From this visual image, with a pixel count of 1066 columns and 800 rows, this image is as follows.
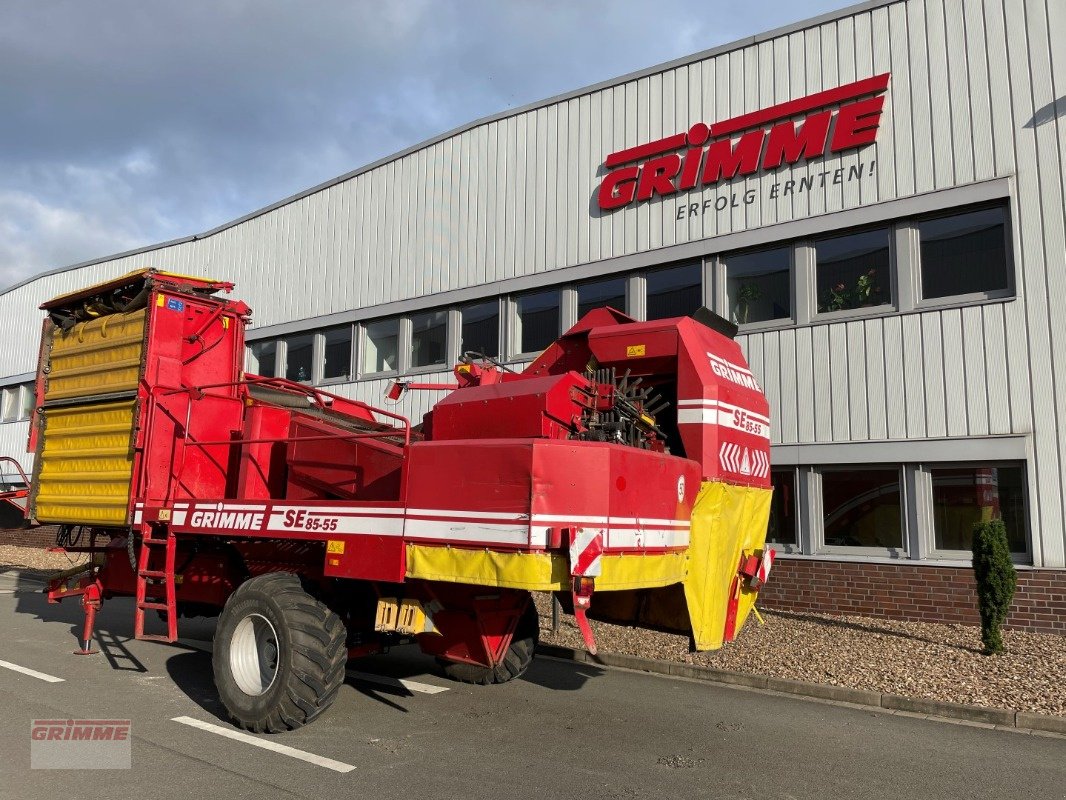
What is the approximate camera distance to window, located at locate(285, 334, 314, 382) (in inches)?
683

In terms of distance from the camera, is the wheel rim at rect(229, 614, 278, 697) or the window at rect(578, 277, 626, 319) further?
the window at rect(578, 277, 626, 319)

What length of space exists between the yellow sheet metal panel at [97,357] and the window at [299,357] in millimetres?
9243

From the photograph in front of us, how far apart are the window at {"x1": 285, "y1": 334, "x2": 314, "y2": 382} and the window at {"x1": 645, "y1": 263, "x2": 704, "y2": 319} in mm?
8087

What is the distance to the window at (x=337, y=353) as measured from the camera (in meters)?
16.5

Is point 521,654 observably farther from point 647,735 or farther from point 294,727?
point 294,727

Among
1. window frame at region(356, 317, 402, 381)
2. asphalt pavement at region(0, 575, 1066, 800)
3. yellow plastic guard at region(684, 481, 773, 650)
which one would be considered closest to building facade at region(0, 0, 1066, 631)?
window frame at region(356, 317, 402, 381)

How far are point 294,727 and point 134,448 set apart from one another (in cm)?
283

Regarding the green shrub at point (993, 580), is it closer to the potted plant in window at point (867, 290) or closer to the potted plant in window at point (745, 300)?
the potted plant in window at point (867, 290)

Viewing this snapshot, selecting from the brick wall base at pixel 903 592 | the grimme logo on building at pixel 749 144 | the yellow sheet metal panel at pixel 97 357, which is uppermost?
the grimme logo on building at pixel 749 144

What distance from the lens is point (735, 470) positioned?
6.02 metres

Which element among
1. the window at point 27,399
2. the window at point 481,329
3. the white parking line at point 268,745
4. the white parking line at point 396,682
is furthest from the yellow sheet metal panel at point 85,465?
the window at point 27,399

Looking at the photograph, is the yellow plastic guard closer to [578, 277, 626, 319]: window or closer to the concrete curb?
the concrete curb

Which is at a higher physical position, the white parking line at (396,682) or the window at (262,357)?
the window at (262,357)

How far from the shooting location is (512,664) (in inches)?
274
